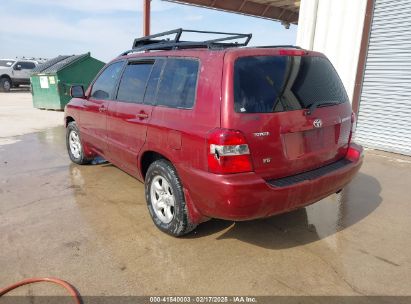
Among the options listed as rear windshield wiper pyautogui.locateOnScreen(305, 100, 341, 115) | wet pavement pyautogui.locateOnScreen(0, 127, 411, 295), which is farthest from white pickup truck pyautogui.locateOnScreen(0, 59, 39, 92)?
rear windshield wiper pyautogui.locateOnScreen(305, 100, 341, 115)

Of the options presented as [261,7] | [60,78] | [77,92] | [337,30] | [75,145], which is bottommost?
[75,145]

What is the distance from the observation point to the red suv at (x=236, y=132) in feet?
8.71

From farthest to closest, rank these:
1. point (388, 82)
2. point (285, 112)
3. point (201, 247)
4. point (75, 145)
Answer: point (388, 82)
point (75, 145)
point (201, 247)
point (285, 112)

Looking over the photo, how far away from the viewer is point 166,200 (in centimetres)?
340

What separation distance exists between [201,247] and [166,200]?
57 centimetres

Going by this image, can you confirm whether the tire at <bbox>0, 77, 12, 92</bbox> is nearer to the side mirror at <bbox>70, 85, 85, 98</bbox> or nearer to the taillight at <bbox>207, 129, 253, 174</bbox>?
the side mirror at <bbox>70, 85, 85, 98</bbox>

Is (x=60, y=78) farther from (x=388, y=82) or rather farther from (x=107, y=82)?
(x=388, y=82)

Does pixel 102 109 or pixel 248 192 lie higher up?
pixel 102 109

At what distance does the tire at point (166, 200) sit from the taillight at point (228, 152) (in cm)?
59

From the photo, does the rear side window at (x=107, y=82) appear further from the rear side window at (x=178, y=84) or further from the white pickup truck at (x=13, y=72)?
the white pickup truck at (x=13, y=72)

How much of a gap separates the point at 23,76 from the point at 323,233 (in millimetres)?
23632

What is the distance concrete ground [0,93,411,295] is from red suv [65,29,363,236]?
0.39 metres

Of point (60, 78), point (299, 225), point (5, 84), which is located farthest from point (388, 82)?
point (5, 84)

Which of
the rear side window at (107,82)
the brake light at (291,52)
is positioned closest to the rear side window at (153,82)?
the rear side window at (107,82)
